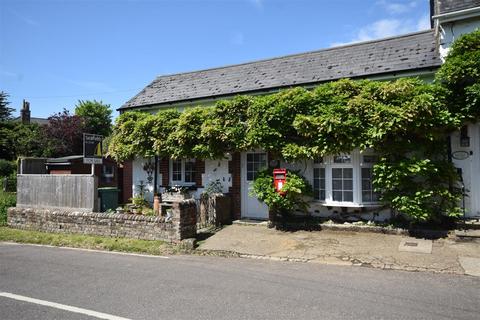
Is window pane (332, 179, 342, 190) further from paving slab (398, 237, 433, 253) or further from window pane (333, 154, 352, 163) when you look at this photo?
paving slab (398, 237, 433, 253)

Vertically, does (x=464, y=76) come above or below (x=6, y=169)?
above

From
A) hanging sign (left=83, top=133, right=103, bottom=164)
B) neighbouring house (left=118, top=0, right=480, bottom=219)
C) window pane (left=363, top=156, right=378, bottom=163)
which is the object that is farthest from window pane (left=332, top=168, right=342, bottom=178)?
hanging sign (left=83, top=133, right=103, bottom=164)

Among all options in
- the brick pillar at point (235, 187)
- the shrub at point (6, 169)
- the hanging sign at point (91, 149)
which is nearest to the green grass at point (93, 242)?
the hanging sign at point (91, 149)

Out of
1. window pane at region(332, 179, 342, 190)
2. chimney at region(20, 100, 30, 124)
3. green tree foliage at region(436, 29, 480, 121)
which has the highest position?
chimney at region(20, 100, 30, 124)

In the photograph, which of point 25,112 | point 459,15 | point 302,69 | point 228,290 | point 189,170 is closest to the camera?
point 228,290

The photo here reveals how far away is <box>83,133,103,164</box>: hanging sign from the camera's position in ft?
39.5

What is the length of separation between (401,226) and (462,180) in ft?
6.93

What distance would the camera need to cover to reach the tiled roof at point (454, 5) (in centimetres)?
1020

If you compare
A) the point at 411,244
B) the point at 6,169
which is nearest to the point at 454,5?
the point at 411,244

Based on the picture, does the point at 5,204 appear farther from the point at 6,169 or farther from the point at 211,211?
the point at 6,169

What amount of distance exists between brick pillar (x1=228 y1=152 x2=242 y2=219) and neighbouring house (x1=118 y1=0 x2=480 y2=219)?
0.04m

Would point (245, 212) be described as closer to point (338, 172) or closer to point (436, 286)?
point (338, 172)

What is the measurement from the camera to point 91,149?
40.2 feet

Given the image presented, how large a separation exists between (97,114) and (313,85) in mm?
40172
